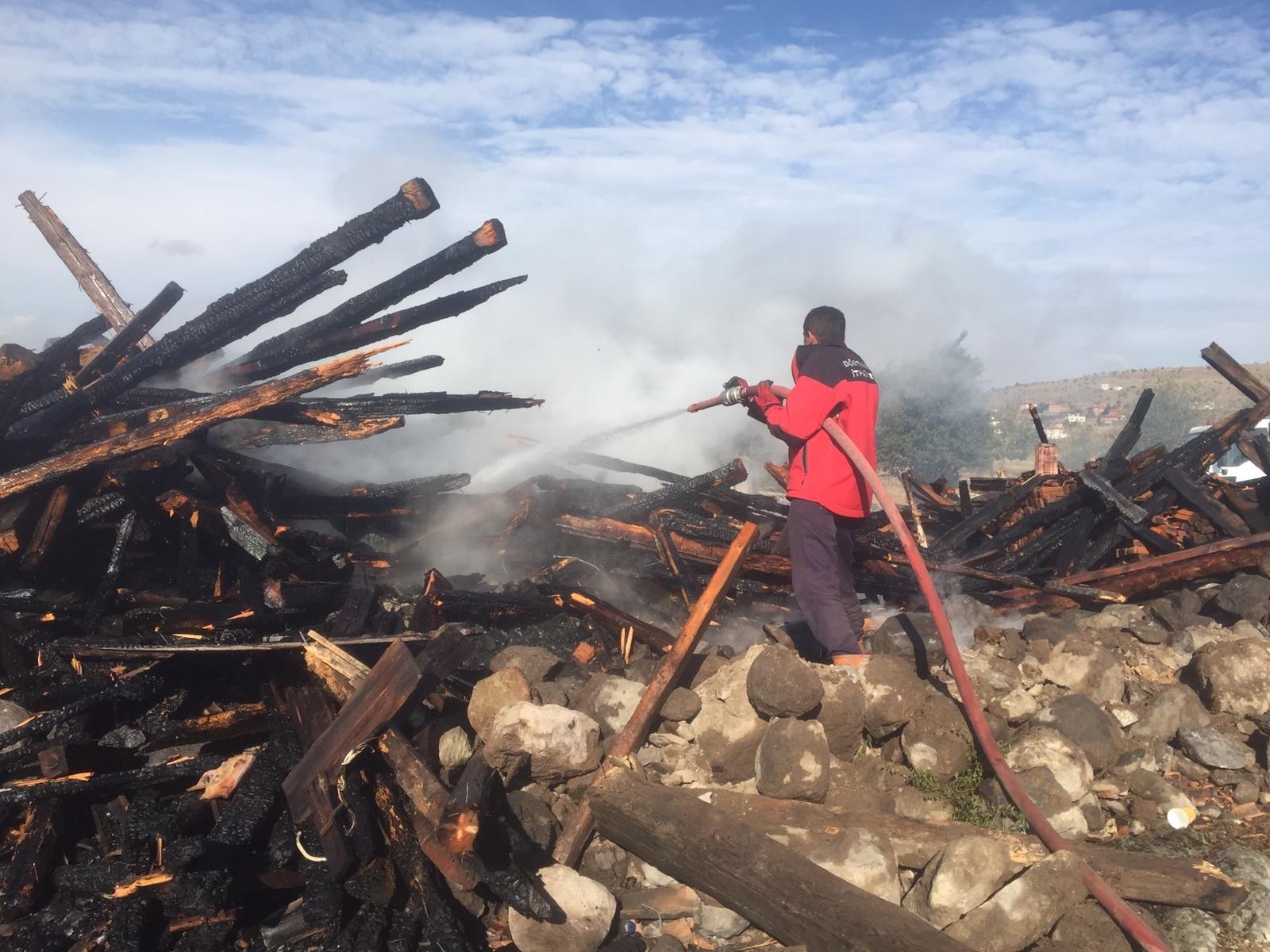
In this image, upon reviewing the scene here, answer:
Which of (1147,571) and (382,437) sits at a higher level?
(382,437)

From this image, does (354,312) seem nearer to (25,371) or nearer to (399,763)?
(25,371)

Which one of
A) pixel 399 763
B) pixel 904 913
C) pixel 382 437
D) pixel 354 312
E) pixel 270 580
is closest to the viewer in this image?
pixel 904 913

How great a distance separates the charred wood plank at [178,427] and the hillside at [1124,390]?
44.3 m

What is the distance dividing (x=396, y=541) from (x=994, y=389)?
79.1 m

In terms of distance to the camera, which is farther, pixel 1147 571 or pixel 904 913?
pixel 1147 571

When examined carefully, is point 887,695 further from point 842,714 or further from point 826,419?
point 826,419

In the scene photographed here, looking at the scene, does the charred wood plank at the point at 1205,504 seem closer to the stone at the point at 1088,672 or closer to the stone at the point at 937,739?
the stone at the point at 1088,672

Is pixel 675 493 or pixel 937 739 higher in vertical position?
pixel 675 493

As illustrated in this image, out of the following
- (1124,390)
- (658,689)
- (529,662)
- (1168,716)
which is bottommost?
(1124,390)

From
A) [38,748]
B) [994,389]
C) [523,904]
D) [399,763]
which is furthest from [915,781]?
[994,389]

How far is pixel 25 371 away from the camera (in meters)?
6.32

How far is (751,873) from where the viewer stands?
3.57 meters

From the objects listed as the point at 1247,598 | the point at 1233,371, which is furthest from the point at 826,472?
the point at 1233,371

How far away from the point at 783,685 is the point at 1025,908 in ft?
4.98
